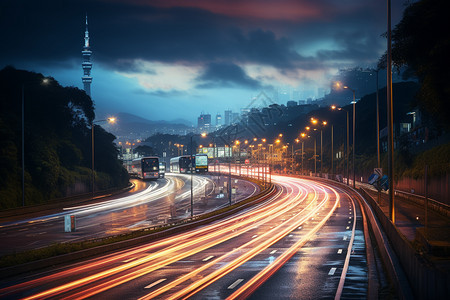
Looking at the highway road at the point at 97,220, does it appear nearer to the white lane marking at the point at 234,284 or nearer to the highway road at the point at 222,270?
the highway road at the point at 222,270

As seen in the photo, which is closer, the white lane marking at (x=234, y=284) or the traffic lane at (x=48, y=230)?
the white lane marking at (x=234, y=284)

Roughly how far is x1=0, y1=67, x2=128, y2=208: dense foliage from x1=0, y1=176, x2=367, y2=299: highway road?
25.9m

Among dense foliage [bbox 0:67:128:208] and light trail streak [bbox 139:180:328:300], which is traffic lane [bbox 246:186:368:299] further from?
dense foliage [bbox 0:67:128:208]

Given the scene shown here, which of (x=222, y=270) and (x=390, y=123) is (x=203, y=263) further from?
(x=390, y=123)

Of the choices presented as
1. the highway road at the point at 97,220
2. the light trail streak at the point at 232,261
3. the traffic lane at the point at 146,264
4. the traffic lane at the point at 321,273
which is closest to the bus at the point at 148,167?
the highway road at the point at 97,220

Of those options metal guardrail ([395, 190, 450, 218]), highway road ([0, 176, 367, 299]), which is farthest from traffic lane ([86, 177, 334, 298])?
metal guardrail ([395, 190, 450, 218])

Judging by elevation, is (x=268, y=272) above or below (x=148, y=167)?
below

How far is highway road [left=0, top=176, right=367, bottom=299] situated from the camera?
16.0 meters

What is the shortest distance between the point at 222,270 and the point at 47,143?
57.1 m

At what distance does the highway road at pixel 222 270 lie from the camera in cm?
1605

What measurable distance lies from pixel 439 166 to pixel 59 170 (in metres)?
43.8

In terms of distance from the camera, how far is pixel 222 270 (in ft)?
66.1

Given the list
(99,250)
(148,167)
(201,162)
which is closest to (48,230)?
(99,250)

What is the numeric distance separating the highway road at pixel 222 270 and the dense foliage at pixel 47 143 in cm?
2595
